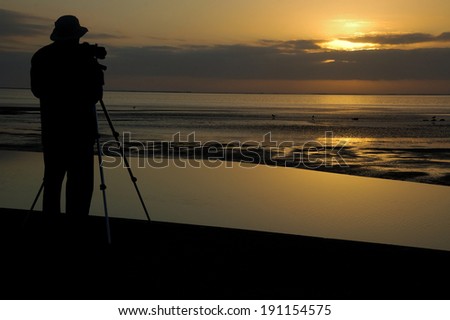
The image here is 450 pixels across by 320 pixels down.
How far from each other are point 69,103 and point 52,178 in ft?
2.31

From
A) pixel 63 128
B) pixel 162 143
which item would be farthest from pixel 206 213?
pixel 162 143

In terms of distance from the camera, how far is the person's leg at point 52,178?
5.54 metres

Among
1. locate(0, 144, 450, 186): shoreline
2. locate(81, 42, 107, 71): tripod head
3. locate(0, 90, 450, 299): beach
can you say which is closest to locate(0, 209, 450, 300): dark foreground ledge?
locate(0, 90, 450, 299): beach

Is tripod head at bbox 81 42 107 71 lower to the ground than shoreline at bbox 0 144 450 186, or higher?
higher

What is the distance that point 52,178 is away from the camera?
5.59 metres

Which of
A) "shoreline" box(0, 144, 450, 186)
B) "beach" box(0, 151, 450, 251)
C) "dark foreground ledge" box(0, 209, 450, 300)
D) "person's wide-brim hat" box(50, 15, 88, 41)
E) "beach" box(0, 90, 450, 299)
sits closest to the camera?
"dark foreground ledge" box(0, 209, 450, 300)

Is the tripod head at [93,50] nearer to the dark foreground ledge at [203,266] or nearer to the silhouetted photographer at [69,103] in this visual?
the silhouetted photographer at [69,103]

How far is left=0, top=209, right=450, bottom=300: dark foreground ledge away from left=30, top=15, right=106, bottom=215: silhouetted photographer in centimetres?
43

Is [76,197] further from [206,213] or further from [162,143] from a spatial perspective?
[162,143]

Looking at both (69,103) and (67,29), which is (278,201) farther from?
(67,29)

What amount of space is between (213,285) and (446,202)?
7827 mm

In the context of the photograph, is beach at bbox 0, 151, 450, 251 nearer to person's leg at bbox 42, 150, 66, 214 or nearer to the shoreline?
the shoreline

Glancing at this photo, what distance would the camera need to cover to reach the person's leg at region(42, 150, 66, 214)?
5.54 metres

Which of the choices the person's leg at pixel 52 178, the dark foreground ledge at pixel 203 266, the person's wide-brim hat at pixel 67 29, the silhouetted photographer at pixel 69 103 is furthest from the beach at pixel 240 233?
Answer: the person's wide-brim hat at pixel 67 29
